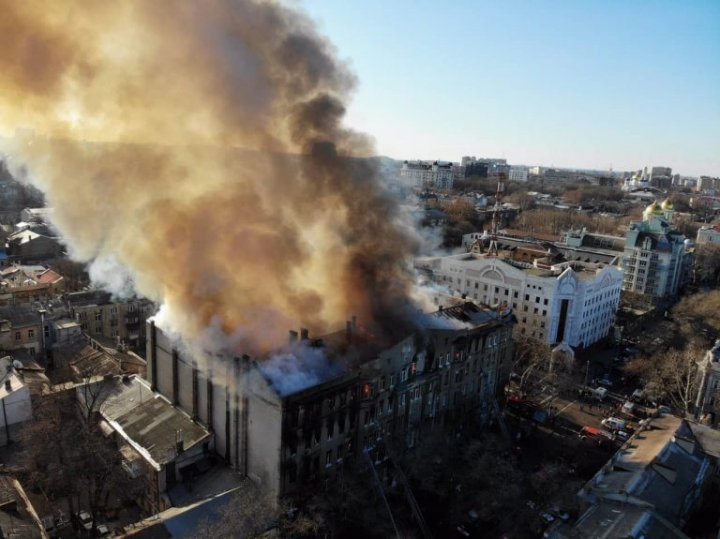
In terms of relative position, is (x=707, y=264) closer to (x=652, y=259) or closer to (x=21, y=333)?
(x=652, y=259)

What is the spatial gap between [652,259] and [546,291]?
2804 cm

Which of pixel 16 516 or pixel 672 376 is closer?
pixel 16 516

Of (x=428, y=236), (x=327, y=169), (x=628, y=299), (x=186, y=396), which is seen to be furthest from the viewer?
(x=428, y=236)

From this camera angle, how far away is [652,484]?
24141 mm

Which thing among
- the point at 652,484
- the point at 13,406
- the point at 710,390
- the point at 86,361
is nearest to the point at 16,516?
the point at 13,406

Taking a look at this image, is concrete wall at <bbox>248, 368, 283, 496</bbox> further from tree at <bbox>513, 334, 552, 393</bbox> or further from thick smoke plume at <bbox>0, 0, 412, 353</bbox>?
tree at <bbox>513, 334, 552, 393</bbox>

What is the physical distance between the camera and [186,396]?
27.2m

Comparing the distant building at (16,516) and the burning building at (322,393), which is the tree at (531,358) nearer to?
the burning building at (322,393)

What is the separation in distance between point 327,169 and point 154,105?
916 cm

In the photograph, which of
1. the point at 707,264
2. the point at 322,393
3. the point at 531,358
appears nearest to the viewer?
the point at 322,393

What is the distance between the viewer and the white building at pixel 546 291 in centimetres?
4884

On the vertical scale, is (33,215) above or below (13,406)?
above

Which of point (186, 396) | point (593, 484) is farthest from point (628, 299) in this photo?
point (186, 396)

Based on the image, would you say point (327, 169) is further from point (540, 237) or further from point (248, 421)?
point (540, 237)
